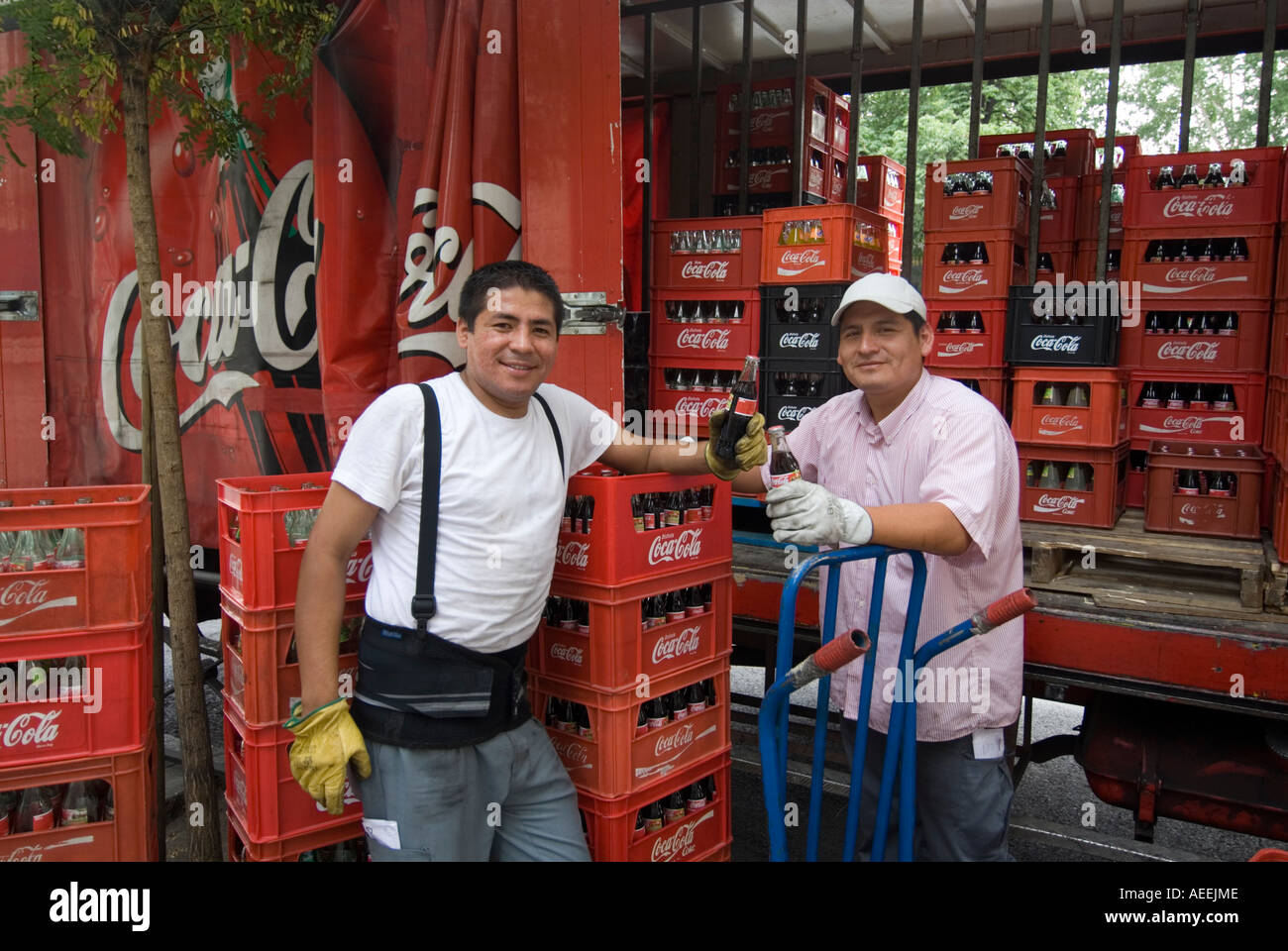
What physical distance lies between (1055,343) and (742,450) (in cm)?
347

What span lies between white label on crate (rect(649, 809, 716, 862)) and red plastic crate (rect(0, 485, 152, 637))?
1.94 meters

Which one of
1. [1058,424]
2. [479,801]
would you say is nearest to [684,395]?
[1058,424]

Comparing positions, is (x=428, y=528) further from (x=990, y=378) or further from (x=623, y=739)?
(x=990, y=378)

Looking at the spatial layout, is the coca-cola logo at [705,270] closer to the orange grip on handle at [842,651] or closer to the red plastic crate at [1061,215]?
the red plastic crate at [1061,215]

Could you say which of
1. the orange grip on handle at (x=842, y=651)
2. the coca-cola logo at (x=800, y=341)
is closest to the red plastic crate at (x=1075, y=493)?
the coca-cola logo at (x=800, y=341)

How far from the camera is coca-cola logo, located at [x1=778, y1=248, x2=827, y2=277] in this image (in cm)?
641

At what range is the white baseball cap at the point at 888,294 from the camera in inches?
117

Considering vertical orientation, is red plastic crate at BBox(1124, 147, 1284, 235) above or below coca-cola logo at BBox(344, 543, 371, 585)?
above

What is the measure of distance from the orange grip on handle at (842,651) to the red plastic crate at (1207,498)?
3.26m

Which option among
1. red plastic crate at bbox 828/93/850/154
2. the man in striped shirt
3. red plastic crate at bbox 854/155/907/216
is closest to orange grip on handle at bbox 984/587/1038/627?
the man in striped shirt

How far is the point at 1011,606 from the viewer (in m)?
2.42

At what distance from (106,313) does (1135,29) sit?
27.3 feet

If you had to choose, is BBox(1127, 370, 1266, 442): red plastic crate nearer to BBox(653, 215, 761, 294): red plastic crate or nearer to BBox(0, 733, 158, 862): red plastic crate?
BBox(653, 215, 761, 294): red plastic crate
